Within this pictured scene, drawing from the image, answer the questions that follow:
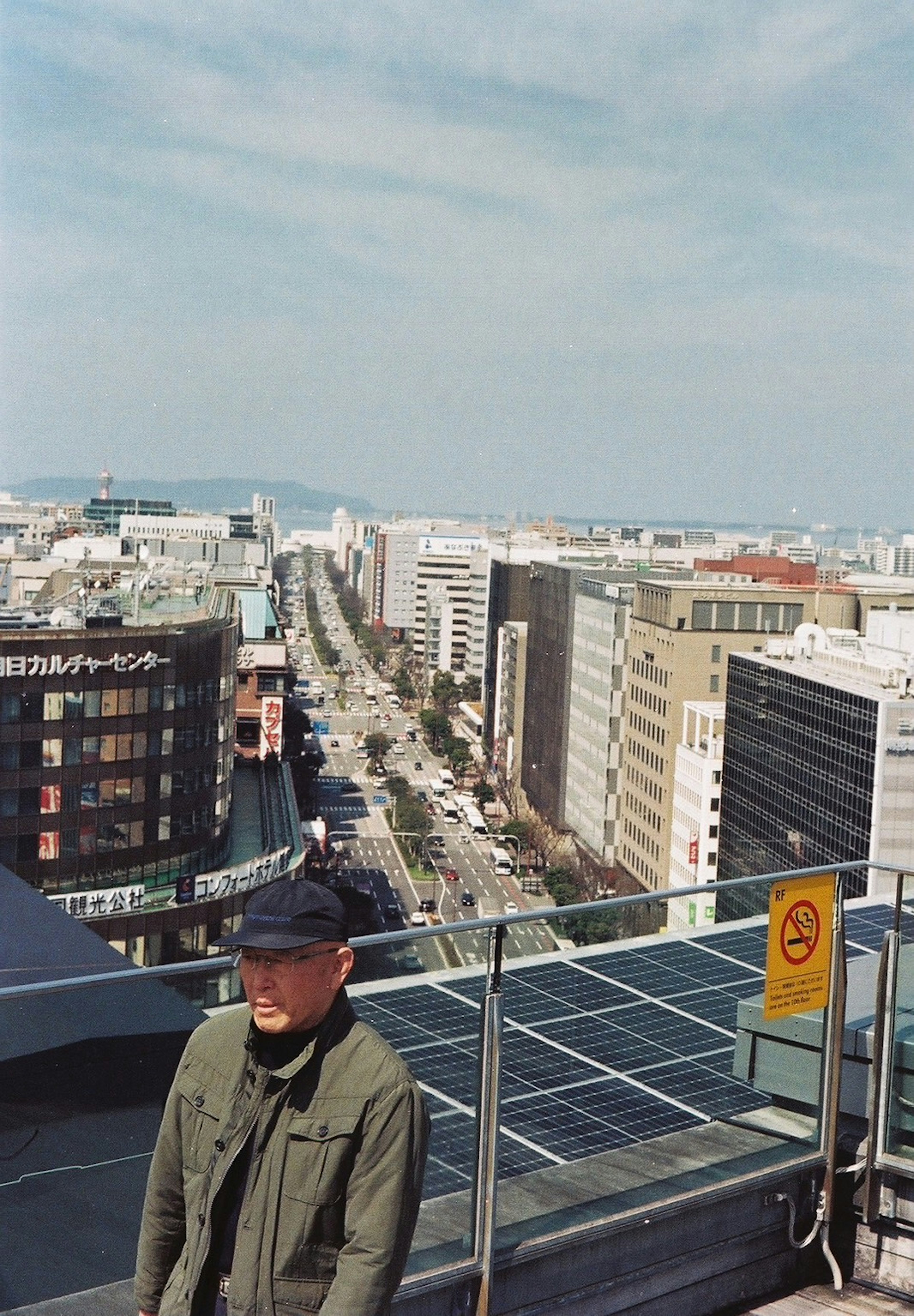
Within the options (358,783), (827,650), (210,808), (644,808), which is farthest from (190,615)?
(358,783)

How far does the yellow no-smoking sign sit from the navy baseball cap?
4.59ft

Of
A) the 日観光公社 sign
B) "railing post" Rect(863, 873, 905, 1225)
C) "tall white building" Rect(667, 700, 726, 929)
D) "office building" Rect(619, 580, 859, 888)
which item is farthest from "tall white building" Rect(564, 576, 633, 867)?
"railing post" Rect(863, 873, 905, 1225)

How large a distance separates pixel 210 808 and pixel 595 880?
29762mm

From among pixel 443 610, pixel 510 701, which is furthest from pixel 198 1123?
pixel 443 610

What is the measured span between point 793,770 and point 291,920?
40084mm

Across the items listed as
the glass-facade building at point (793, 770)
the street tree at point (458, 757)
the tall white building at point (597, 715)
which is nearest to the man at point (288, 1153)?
the glass-facade building at point (793, 770)

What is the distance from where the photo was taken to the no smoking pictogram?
2.85 metres

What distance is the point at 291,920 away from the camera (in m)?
1.57

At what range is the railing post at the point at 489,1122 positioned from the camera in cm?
226

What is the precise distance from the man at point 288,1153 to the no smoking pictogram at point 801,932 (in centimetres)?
141

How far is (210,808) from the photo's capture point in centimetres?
2877

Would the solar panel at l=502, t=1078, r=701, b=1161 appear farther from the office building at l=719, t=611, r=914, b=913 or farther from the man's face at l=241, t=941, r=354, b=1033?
the office building at l=719, t=611, r=914, b=913

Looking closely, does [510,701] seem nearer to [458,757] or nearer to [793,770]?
[458,757]

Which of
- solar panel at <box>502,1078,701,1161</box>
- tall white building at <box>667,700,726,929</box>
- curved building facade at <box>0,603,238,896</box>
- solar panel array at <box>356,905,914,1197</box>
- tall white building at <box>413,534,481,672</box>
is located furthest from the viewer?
tall white building at <box>413,534,481,672</box>
